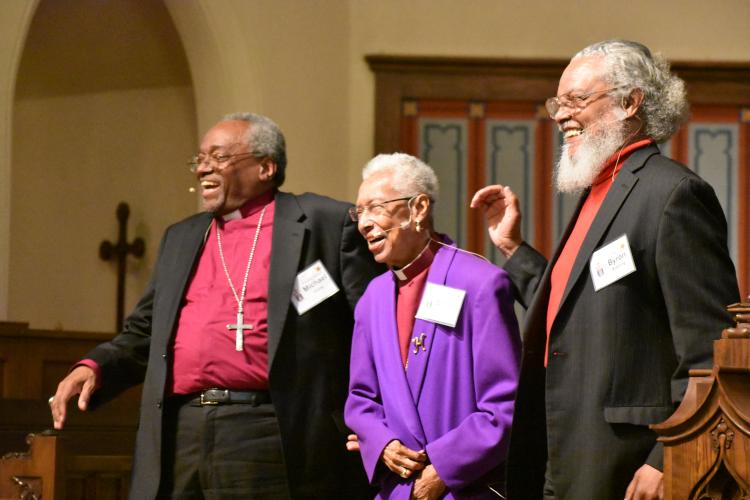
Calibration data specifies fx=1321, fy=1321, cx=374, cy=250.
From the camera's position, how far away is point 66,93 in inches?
298

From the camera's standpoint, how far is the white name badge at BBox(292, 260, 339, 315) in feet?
13.6

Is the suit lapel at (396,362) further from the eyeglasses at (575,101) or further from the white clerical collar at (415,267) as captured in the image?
the eyeglasses at (575,101)

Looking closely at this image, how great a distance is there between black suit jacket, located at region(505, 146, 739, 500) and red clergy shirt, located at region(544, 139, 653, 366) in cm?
8

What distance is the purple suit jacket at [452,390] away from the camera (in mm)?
3418

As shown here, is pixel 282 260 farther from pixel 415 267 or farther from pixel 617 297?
pixel 617 297

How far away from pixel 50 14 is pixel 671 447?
549 centimetres

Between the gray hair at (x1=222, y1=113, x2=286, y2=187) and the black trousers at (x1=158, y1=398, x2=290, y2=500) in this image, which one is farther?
the gray hair at (x1=222, y1=113, x2=286, y2=187)

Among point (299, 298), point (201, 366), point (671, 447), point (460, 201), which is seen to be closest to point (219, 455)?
point (201, 366)

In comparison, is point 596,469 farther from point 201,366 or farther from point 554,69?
point 554,69

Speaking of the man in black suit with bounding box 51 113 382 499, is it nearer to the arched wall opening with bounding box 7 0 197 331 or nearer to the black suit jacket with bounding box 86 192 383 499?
the black suit jacket with bounding box 86 192 383 499

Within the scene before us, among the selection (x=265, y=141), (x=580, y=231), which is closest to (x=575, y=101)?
(x=580, y=231)

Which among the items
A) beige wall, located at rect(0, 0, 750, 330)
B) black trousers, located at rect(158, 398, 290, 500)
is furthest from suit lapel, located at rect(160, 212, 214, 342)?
beige wall, located at rect(0, 0, 750, 330)

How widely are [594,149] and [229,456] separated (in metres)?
1.51

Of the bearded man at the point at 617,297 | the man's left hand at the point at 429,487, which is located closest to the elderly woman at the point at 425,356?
the man's left hand at the point at 429,487
